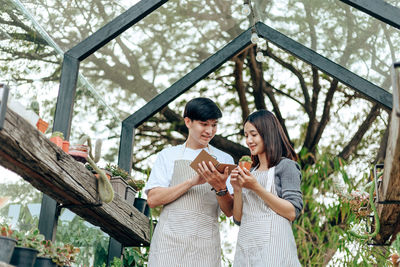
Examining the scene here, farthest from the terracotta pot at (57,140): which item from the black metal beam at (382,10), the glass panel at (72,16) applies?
the black metal beam at (382,10)

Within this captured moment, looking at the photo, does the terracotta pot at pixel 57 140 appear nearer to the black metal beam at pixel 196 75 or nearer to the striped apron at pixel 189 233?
the striped apron at pixel 189 233

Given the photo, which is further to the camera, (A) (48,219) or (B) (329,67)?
(B) (329,67)

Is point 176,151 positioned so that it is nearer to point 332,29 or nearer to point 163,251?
point 163,251

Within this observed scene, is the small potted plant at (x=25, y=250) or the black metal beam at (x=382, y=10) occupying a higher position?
the black metal beam at (x=382, y=10)

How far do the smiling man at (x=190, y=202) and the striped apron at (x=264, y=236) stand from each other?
205 millimetres

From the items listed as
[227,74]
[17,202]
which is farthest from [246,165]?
[227,74]

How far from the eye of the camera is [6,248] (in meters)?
2.41

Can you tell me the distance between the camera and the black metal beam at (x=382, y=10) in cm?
374

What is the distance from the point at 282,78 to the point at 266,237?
15.3ft

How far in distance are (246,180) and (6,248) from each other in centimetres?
112

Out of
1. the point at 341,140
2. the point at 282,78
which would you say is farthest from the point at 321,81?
the point at 341,140

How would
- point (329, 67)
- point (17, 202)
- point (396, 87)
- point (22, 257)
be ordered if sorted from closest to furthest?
point (396, 87), point (22, 257), point (17, 202), point (329, 67)

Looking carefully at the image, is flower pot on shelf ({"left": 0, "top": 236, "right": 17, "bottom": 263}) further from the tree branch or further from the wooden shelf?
the tree branch

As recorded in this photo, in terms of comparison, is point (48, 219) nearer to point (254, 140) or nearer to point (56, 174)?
point (56, 174)
